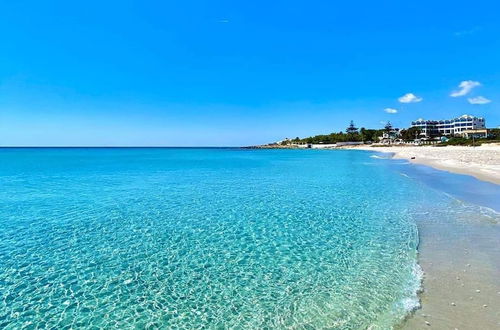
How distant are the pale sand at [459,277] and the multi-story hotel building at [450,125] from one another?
178 meters

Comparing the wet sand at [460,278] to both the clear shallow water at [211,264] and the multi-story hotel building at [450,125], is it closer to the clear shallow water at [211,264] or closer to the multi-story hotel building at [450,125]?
the clear shallow water at [211,264]

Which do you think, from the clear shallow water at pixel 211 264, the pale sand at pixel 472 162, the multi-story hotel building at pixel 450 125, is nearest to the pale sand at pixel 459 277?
the clear shallow water at pixel 211 264

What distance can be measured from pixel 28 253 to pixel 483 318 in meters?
11.9

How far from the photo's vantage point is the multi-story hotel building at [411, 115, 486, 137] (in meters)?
160

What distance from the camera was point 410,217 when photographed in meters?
13.3

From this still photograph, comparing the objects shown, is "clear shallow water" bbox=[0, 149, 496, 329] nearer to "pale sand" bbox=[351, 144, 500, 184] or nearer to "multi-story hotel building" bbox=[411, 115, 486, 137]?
"pale sand" bbox=[351, 144, 500, 184]

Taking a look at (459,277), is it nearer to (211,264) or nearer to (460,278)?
(460,278)

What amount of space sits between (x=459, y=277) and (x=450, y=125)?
665 feet

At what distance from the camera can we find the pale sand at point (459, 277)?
5566 millimetres

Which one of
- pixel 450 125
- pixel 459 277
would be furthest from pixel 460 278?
pixel 450 125

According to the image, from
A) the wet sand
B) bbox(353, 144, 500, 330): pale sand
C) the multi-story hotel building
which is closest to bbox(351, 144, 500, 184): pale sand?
bbox(353, 144, 500, 330): pale sand

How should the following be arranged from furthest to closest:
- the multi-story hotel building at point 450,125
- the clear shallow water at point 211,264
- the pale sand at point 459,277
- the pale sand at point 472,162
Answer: the multi-story hotel building at point 450,125, the pale sand at point 472,162, the clear shallow water at point 211,264, the pale sand at point 459,277

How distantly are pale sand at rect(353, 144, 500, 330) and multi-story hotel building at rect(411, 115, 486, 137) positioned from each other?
178 metres

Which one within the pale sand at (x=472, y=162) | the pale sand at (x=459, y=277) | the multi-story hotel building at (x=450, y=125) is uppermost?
the multi-story hotel building at (x=450, y=125)
